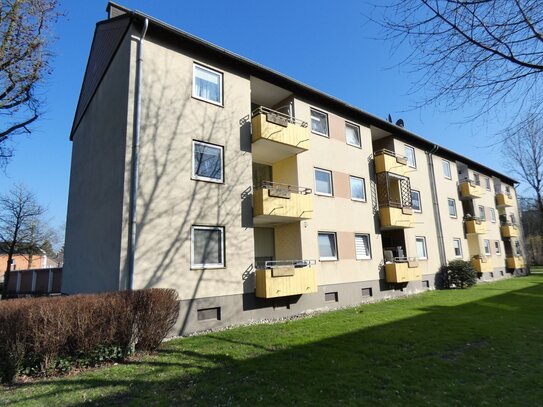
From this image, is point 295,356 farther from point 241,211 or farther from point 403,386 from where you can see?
point 241,211

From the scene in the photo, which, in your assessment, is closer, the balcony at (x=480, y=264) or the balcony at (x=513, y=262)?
the balcony at (x=480, y=264)

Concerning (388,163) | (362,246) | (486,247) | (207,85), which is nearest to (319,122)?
(388,163)

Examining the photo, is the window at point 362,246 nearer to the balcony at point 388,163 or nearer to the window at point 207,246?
the balcony at point 388,163

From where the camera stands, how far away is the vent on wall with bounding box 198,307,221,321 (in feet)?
34.8

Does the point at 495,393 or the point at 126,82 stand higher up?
the point at 126,82

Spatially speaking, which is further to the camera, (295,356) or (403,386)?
(295,356)

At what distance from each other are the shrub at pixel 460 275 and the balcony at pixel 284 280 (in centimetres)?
1345

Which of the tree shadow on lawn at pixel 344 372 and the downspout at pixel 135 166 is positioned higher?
the downspout at pixel 135 166

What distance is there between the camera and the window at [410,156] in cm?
2252

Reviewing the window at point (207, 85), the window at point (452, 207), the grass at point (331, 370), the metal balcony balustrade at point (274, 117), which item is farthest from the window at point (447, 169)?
the window at point (207, 85)

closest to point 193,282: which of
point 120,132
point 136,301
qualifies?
point 136,301

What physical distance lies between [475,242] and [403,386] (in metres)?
27.0

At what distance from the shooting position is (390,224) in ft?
58.0

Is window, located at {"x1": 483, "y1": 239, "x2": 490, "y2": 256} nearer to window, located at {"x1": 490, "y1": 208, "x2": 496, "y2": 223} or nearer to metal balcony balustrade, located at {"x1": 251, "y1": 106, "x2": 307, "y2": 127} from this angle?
window, located at {"x1": 490, "y1": 208, "x2": 496, "y2": 223}
